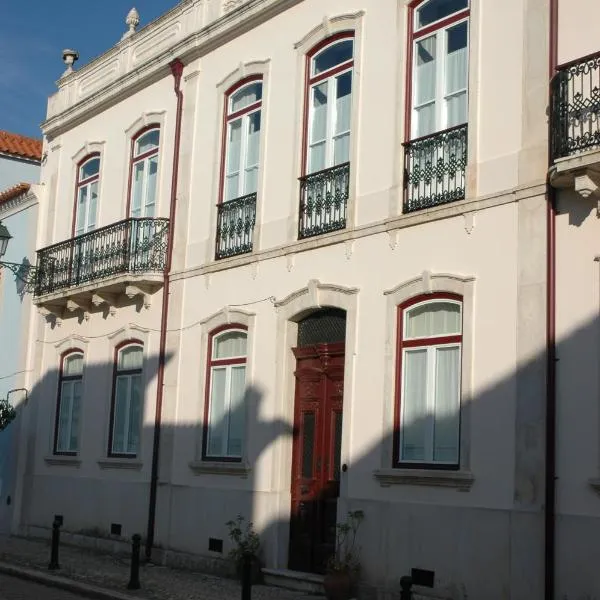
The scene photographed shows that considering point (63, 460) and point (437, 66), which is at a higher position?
point (437, 66)

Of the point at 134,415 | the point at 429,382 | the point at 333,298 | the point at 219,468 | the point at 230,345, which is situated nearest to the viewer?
the point at 429,382

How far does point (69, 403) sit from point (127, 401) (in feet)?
7.44

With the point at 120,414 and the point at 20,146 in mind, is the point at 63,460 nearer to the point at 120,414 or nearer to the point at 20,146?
the point at 120,414

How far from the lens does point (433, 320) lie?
12.3m

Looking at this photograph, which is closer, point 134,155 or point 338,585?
point 338,585

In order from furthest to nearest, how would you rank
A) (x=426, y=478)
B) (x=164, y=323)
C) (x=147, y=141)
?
(x=147, y=141) < (x=164, y=323) < (x=426, y=478)

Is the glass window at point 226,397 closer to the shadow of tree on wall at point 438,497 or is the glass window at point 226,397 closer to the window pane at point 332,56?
the shadow of tree on wall at point 438,497

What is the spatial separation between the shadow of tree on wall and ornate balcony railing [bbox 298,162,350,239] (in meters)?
2.21

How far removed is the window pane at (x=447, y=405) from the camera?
38.8 ft

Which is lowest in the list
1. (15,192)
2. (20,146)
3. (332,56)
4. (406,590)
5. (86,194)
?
(406,590)

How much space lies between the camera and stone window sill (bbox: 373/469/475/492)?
11.4 meters

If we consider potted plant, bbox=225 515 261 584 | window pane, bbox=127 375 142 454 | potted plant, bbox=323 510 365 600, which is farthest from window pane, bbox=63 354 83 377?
potted plant, bbox=323 510 365 600

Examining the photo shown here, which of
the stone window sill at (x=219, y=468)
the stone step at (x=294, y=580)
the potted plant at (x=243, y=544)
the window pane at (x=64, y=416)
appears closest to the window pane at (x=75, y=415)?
the window pane at (x=64, y=416)

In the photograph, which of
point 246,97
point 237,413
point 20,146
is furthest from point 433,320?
point 20,146
